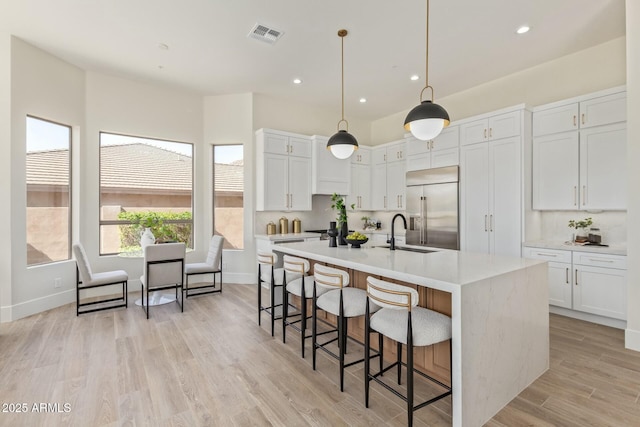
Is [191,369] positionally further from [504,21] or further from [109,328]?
[504,21]

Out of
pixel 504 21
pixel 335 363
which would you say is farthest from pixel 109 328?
pixel 504 21

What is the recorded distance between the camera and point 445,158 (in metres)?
5.02

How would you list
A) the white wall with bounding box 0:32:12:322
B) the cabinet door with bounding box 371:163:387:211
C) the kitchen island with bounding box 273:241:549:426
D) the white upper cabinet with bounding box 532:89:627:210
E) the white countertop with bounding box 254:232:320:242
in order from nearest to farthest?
the kitchen island with bounding box 273:241:549:426 → the white upper cabinet with bounding box 532:89:627:210 → the white wall with bounding box 0:32:12:322 → the white countertop with bounding box 254:232:320:242 → the cabinet door with bounding box 371:163:387:211

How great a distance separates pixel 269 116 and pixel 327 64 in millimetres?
1710

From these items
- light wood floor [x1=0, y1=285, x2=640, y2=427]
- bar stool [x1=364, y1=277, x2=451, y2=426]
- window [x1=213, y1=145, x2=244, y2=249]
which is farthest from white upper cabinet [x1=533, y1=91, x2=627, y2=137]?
window [x1=213, y1=145, x2=244, y2=249]

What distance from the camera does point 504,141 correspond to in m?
4.29

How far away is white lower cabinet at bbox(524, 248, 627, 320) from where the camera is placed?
3340mm

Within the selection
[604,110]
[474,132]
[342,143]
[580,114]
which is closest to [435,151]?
[474,132]

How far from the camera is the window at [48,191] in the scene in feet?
13.2

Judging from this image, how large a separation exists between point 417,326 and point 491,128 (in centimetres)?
371

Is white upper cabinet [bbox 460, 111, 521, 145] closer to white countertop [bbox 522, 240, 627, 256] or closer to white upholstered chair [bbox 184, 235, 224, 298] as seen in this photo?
white countertop [bbox 522, 240, 627, 256]

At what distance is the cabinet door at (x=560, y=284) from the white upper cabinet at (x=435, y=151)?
1.99m

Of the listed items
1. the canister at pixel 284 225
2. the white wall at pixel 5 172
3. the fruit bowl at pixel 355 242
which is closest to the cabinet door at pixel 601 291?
the fruit bowl at pixel 355 242

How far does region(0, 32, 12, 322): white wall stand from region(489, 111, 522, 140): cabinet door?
6.32 m
